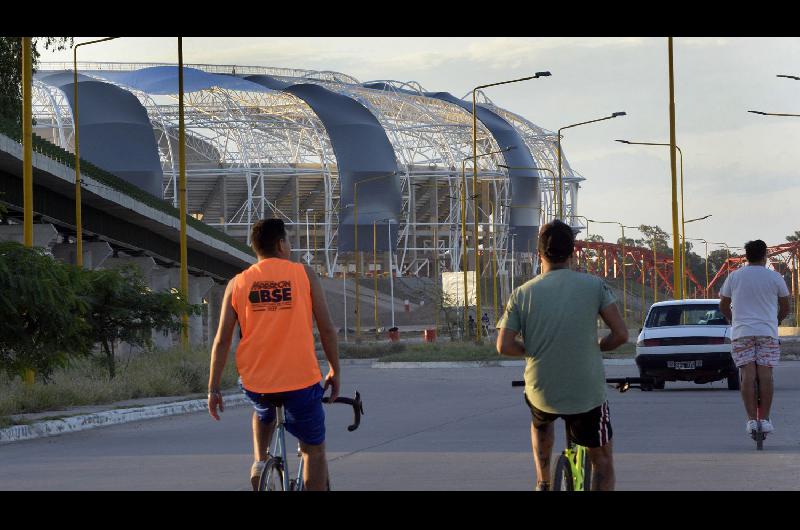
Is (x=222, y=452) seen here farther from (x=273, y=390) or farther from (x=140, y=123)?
(x=140, y=123)

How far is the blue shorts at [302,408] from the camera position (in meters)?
7.80

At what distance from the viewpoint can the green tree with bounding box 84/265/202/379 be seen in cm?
2819

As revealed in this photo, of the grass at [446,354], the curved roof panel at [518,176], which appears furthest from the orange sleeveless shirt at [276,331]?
the curved roof panel at [518,176]

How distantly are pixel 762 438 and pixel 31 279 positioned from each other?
9965mm

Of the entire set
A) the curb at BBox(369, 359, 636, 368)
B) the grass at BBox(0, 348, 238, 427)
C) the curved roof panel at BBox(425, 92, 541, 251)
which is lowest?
the curb at BBox(369, 359, 636, 368)

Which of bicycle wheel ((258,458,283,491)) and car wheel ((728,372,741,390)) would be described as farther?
car wheel ((728,372,741,390))

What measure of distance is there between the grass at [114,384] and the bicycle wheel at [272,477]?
39.2 ft

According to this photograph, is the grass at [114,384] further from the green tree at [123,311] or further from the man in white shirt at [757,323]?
the man in white shirt at [757,323]

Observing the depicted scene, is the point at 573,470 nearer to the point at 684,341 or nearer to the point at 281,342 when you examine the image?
the point at 281,342

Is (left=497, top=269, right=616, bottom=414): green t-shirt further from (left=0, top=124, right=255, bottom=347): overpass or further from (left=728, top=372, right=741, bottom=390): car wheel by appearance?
(left=0, top=124, right=255, bottom=347): overpass

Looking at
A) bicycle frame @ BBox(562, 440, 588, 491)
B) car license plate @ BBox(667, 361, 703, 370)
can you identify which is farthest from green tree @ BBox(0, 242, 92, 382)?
bicycle frame @ BBox(562, 440, 588, 491)

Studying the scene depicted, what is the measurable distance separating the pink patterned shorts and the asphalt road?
0.81 m

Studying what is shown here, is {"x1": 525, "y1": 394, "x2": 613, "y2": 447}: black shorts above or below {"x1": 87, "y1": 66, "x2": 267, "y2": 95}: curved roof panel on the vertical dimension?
below
